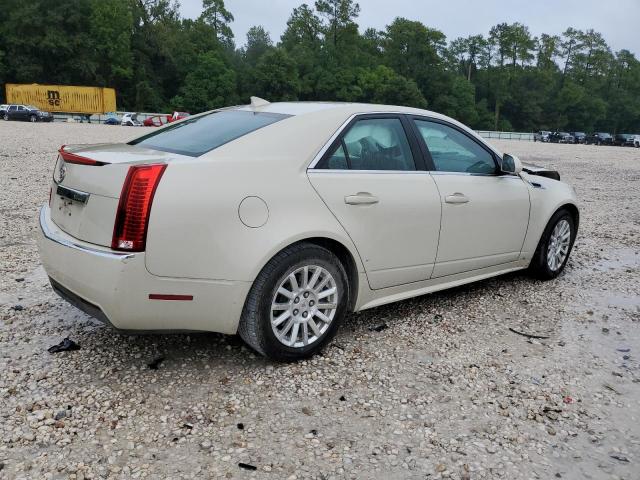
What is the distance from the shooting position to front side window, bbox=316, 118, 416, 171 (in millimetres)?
3620

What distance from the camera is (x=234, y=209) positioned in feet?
9.93

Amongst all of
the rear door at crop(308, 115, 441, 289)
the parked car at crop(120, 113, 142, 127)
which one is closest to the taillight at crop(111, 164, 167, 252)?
the rear door at crop(308, 115, 441, 289)

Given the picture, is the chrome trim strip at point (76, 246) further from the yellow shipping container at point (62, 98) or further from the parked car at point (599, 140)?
the parked car at point (599, 140)

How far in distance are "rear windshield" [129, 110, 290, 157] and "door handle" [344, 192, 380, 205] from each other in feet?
2.27

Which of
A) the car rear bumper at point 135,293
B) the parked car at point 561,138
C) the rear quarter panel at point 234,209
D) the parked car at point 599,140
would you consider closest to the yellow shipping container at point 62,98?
the parked car at point 561,138

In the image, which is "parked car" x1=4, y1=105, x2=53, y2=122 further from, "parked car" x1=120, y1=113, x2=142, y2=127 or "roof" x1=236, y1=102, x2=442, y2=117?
"roof" x1=236, y1=102, x2=442, y2=117

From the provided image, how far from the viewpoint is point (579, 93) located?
102 m

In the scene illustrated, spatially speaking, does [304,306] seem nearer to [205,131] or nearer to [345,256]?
[345,256]

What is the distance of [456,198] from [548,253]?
5.43ft

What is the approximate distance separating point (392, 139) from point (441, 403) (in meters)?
1.87

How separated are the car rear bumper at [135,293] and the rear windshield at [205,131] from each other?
75 centimetres

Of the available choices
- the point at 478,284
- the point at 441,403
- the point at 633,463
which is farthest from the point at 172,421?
the point at 478,284

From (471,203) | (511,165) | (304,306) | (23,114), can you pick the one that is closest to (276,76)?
(23,114)

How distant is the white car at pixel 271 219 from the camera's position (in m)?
2.90
